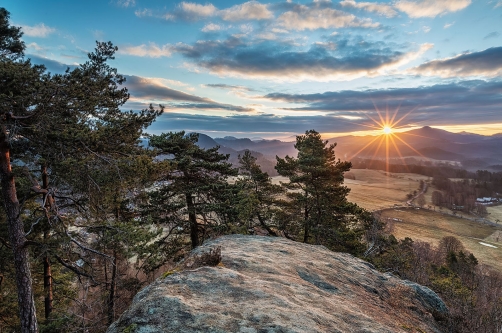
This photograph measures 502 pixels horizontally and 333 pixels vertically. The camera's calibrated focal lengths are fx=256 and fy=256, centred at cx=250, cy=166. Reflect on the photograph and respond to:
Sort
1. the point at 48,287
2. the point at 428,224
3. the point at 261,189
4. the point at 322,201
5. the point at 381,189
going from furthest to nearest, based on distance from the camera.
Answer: the point at 381,189, the point at 428,224, the point at 261,189, the point at 322,201, the point at 48,287

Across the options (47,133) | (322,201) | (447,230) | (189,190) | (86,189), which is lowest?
(447,230)

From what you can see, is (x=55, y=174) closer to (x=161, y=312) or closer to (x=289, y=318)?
(x=161, y=312)

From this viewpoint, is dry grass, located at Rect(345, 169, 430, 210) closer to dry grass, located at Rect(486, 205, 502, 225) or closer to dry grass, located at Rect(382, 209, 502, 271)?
dry grass, located at Rect(382, 209, 502, 271)

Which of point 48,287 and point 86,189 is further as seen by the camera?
point 48,287

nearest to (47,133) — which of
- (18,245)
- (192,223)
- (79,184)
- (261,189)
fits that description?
(79,184)

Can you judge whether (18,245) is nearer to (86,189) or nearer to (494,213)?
(86,189)

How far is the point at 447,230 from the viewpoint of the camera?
6638 centimetres

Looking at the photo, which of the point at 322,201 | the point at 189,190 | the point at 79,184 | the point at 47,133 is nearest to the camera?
the point at 47,133

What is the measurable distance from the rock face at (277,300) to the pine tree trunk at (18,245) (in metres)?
5.32

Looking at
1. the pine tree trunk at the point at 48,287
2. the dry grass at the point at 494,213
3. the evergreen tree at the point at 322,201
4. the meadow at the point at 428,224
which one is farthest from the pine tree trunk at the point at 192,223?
the dry grass at the point at 494,213

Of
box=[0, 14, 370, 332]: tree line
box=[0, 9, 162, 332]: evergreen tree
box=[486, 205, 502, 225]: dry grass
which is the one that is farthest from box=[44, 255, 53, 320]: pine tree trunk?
box=[486, 205, 502, 225]: dry grass

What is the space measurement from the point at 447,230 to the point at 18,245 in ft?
275

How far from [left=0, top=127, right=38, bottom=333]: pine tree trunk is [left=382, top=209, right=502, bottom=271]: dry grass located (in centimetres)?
6363

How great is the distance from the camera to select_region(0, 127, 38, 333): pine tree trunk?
7.10 meters
